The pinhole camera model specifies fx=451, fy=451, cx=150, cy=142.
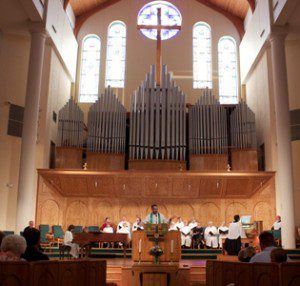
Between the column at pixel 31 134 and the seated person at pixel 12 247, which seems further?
the column at pixel 31 134

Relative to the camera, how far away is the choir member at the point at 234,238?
40.5 ft

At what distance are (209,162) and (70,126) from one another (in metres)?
5.23

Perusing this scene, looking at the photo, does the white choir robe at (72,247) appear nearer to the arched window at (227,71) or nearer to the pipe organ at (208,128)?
the pipe organ at (208,128)

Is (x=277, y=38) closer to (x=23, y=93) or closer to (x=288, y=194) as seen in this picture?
(x=288, y=194)

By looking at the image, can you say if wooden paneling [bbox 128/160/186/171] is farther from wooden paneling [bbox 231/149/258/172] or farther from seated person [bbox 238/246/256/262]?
seated person [bbox 238/246/256/262]

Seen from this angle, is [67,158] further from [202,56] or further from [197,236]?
[202,56]

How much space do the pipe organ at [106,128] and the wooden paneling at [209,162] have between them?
2.62m

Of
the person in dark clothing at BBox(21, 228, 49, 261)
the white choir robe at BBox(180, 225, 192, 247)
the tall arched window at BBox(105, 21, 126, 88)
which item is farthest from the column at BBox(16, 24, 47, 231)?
the person in dark clothing at BBox(21, 228, 49, 261)

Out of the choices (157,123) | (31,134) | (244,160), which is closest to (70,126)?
(31,134)

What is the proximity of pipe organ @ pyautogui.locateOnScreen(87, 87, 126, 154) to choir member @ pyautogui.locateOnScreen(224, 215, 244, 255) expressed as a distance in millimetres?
5500

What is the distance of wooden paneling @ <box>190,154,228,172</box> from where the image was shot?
16.1 meters

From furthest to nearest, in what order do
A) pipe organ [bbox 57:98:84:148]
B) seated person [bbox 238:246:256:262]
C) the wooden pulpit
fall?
pipe organ [bbox 57:98:84:148] → the wooden pulpit → seated person [bbox 238:246:256:262]

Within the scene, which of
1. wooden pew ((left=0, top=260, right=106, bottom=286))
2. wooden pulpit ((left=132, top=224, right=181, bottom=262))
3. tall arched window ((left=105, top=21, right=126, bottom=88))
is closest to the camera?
wooden pew ((left=0, top=260, right=106, bottom=286))

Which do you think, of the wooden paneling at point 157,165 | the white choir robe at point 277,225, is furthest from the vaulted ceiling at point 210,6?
the white choir robe at point 277,225
